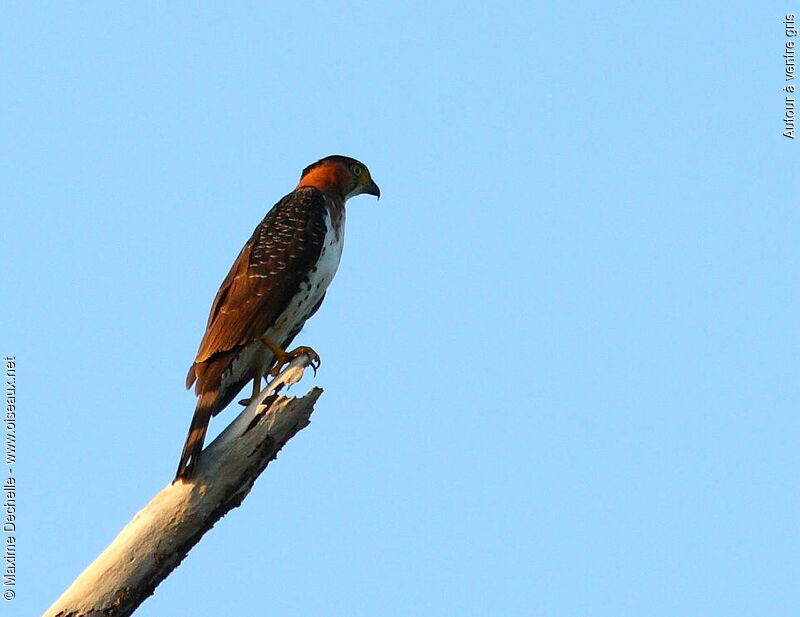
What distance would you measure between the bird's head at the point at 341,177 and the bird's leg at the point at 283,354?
171 cm

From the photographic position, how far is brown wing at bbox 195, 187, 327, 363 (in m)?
7.22

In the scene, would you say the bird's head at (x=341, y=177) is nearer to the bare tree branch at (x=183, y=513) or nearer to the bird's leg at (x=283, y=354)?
the bird's leg at (x=283, y=354)

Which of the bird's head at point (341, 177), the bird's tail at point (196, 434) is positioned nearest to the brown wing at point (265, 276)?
the bird's tail at point (196, 434)

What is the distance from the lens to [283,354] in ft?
24.3

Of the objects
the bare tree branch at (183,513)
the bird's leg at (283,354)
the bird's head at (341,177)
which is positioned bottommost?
the bare tree branch at (183,513)

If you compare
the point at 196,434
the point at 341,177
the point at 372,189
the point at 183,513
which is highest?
the point at 372,189

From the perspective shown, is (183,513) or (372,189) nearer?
(183,513)

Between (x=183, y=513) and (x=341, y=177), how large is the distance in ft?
12.3

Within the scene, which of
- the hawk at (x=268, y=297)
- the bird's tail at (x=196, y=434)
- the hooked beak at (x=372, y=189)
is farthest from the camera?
the hooked beak at (x=372, y=189)

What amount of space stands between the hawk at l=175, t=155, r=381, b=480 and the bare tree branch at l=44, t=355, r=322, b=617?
605 mm

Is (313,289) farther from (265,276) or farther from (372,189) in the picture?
(372,189)

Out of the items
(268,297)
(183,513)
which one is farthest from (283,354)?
(183,513)

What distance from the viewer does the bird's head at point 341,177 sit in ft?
28.8

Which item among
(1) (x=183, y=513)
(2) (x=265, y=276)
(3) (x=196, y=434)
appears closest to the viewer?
(1) (x=183, y=513)
